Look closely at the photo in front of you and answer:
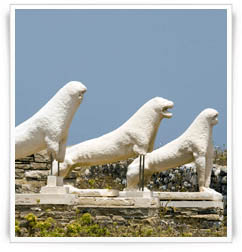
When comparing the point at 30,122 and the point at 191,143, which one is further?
the point at 191,143

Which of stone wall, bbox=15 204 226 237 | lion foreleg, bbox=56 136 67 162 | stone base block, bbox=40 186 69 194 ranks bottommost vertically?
stone wall, bbox=15 204 226 237

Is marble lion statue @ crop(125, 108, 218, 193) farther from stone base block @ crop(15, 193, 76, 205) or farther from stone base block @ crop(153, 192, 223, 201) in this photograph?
stone base block @ crop(15, 193, 76, 205)

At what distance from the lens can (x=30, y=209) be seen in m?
14.4

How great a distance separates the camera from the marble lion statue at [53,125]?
47.7ft

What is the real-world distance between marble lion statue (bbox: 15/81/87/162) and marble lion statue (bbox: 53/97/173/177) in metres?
1.29

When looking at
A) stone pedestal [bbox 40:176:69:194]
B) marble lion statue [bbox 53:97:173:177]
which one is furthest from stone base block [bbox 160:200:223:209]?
stone pedestal [bbox 40:176:69:194]

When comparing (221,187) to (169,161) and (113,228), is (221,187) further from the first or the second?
(113,228)

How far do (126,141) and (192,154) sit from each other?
1.57 metres

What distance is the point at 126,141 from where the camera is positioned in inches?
619

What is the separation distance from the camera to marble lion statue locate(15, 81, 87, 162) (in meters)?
14.5

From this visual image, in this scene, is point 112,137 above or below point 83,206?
above

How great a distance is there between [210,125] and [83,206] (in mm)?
3010
